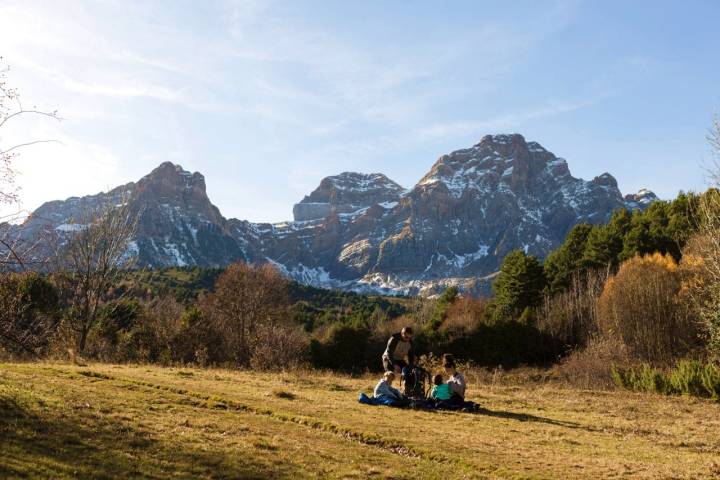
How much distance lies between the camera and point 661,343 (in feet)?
126

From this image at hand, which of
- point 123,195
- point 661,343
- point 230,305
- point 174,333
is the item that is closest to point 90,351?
point 174,333

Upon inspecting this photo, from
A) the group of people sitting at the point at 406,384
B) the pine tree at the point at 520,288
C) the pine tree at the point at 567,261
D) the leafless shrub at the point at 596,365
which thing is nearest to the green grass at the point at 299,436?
the group of people sitting at the point at 406,384

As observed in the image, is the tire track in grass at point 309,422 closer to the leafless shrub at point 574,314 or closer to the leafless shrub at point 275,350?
the leafless shrub at point 275,350

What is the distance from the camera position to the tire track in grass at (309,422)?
32.9 feet

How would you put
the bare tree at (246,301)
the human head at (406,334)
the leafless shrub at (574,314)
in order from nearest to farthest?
1. the human head at (406,334)
2. the bare tree at (246,301)
3. the leafless shrub at (574,314)

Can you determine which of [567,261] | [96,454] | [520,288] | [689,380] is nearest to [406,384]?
[96,454]

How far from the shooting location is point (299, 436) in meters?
11.0

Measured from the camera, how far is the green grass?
327 inches

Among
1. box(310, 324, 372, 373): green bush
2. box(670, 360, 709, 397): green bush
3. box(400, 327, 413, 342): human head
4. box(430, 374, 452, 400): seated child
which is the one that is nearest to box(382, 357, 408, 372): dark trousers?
box(400, 327, 413, 342): human head

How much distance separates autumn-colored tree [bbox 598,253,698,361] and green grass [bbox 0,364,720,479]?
22.7 metres

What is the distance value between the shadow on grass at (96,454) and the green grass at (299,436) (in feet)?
0.07

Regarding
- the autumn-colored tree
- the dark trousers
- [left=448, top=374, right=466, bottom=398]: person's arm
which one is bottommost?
[left=448, top=374, right=466, bottom=398]: person's arm

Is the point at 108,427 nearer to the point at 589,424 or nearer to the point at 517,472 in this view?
the point at 517,472

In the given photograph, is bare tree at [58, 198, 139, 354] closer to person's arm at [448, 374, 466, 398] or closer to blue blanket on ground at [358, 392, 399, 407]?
blue blanket on ground at [358, 392, 399, 407]
